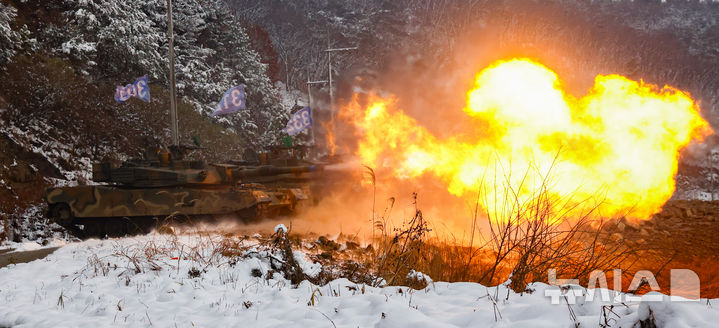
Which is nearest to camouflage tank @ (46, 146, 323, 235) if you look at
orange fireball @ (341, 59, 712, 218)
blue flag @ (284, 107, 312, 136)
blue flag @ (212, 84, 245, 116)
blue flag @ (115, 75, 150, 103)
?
blue flag @ (212, 84, 245, 116)

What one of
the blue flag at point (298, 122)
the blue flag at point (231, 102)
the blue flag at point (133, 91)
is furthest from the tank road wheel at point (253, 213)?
the blue flag at point (298, 122)

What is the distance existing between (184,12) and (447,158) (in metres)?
26.2

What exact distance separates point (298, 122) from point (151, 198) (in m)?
10.8

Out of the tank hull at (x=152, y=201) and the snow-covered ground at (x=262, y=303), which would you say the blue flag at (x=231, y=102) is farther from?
the snow-covered ground at (x=262, y=303)

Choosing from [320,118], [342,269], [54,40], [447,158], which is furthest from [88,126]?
[320,118]

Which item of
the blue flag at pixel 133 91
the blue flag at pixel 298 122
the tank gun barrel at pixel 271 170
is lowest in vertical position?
the tank gun barrel at pixel 271 170

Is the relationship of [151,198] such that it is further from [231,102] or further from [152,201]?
[231,102]

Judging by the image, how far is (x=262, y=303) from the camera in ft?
14.2

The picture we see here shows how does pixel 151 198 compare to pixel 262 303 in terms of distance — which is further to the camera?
pixel 151 198

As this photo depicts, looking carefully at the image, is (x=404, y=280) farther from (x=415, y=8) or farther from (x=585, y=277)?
(x=415, y=8)

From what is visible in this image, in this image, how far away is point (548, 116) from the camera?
33.4 feet

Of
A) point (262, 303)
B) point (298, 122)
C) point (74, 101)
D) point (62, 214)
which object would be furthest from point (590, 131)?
point (74, 101)

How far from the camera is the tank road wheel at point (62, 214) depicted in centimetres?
1126

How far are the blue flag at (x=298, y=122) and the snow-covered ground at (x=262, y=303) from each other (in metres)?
15.1
